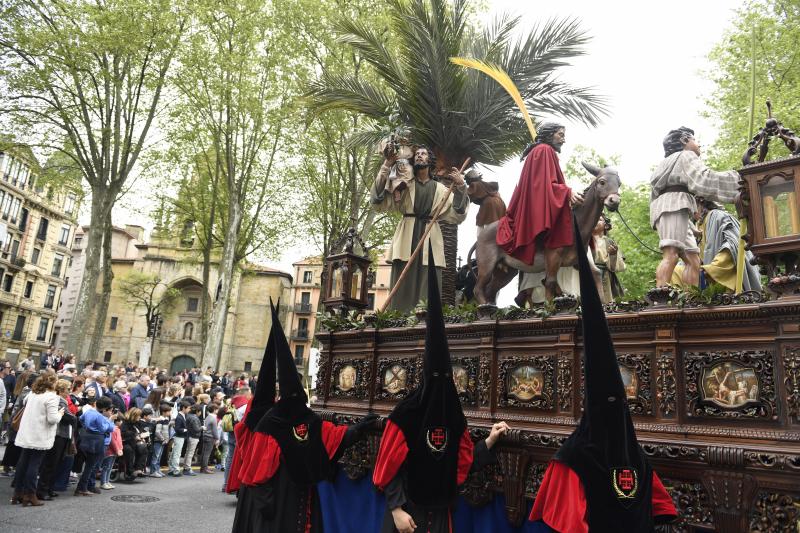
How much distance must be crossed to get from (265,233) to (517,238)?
2383 cm

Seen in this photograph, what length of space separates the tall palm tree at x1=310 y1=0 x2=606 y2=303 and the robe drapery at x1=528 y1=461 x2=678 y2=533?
5484mm

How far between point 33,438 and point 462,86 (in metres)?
8.96

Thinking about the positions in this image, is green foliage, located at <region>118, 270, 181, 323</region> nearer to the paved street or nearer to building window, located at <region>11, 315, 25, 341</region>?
building window, located at <region>11, 315, 25, 341</region>

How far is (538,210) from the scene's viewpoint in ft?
21.1

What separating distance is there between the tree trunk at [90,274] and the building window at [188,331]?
124 ft

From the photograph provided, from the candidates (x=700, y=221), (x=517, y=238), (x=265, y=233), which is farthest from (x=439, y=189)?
(x=265, y=233)

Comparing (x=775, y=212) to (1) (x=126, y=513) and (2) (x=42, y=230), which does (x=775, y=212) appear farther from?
(2) (x=42, y=230)

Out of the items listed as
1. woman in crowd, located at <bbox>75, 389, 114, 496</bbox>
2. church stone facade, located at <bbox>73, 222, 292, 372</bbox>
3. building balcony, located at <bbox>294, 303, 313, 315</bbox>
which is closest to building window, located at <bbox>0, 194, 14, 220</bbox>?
church stone facade, located at <bbox>73, 222, 292, 372</bbox>

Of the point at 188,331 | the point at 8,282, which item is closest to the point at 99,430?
the point at 8,282

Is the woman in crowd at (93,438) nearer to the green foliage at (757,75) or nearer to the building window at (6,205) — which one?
the green foliage at (757,75)

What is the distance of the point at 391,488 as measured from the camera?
439 centimetres

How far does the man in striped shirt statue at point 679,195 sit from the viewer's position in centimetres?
562

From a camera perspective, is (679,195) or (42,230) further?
(42,230)

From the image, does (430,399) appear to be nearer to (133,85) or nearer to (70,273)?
(133,85)
